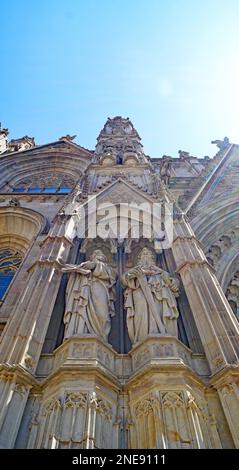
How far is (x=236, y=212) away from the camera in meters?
13.5

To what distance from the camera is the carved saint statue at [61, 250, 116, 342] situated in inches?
244

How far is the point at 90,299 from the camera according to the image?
263 inches

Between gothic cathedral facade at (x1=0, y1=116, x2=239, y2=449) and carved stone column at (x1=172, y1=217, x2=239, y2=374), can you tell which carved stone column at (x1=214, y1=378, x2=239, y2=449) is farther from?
carved stone column at (x1=172, y1=217, x2=239, y2=374)

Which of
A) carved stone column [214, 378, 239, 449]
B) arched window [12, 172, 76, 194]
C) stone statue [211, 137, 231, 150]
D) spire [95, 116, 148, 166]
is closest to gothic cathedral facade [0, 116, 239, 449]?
carved stone column [214, 378, 239, 449]

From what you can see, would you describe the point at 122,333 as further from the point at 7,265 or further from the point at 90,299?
the point at 7,265

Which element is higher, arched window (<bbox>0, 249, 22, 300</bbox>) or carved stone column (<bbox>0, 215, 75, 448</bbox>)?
arched window (<bbox>0, 249, 22, 300</bbox>)

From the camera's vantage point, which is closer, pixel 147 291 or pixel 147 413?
pixel 147 413

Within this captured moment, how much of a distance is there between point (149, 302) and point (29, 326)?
2040 millimetres

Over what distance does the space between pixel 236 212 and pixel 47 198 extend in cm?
753

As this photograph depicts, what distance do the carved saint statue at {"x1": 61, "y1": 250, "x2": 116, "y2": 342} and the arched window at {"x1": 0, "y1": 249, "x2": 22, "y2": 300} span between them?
4.37 metres

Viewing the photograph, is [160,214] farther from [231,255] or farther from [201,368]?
[201,368]

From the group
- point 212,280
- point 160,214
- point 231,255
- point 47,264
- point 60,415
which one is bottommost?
point 60,415
